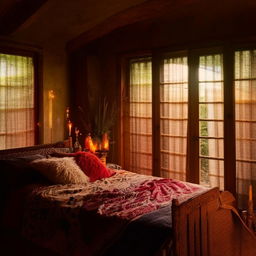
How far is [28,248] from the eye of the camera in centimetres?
325

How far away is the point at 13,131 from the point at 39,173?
1070 millimetres

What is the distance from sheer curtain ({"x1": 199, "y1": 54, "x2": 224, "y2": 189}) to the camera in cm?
460

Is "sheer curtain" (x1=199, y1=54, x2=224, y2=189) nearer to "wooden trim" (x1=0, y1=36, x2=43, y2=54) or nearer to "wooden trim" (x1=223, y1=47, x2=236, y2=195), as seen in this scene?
"wooden trim" (x1=223, y1=47, x2=236, y2=195)

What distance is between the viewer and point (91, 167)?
154 inches

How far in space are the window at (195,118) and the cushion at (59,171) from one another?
1.72 meters

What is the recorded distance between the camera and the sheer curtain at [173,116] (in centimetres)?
493

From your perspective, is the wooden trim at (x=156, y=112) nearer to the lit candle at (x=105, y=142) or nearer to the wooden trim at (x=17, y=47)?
the lit candle at (x=105, y=142)

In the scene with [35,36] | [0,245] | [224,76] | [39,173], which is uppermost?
[35,36]

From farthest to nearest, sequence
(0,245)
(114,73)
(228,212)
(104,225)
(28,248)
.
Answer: (114,73) → (0,245) → (28,248) → (228,212) → (104,225)

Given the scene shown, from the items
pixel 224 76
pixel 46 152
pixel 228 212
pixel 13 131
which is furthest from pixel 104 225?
pixel 224 76

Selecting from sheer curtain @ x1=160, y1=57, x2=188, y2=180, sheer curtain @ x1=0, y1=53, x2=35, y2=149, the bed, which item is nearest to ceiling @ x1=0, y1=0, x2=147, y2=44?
sheer curtain @ x1=0, y1=53, x2=35, y2=149

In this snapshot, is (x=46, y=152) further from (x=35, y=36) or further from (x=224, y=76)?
(x=224, y=76)

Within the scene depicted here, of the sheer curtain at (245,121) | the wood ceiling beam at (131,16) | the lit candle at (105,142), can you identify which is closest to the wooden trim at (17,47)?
the wood ceiling beam at (131,16)

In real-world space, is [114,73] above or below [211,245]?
above
